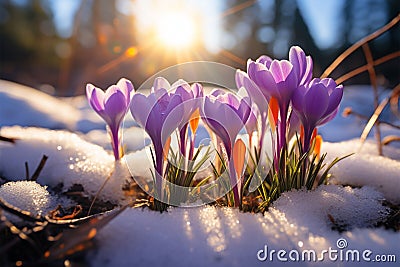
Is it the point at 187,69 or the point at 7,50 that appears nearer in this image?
the point at 187,69

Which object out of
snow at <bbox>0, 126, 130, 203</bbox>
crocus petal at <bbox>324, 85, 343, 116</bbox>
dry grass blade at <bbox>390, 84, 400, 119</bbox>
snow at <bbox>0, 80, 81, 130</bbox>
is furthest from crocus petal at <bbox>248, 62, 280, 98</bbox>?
snow at <bbox>0, 80, 81, 130</bbox>

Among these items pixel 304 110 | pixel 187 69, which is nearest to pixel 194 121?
pixel 304 110

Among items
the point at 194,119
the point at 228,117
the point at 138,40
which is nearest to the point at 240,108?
the point at 228,117

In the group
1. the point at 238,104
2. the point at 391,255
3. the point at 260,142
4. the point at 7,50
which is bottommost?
the point at 391,255

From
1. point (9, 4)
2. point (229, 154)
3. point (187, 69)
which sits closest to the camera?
point (229, 154)

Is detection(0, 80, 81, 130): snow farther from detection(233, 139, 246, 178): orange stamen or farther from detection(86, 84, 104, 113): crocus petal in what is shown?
detection(233, 139, 246, 178): orange stamen

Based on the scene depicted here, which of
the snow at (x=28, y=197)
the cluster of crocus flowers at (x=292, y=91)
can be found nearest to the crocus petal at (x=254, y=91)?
the cluster of crocus flowers at (x=292, y=91)

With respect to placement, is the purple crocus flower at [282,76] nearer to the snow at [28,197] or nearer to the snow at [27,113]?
the snow at [28,197]

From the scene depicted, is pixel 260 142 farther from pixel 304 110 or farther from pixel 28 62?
pixel 28 62
